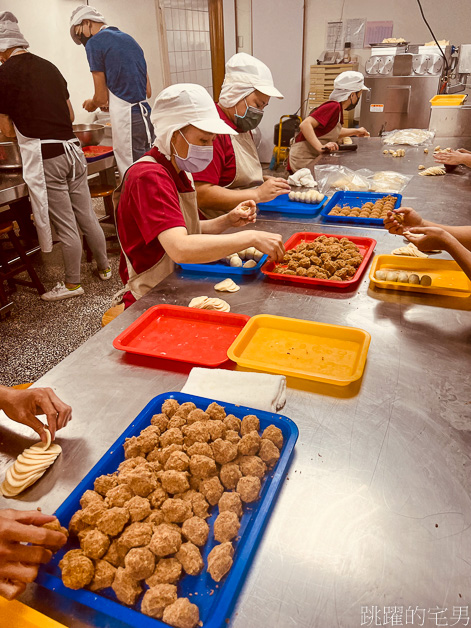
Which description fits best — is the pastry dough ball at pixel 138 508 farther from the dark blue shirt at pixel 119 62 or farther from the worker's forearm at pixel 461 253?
the dark blue shirt at pixel 119 62

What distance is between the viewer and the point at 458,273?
188 centimetres

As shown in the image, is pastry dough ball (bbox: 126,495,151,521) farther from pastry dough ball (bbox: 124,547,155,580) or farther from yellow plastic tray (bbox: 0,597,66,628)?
yellow plastic tray (bbox: 0,597,66,628)

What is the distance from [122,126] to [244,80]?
2.38 metres

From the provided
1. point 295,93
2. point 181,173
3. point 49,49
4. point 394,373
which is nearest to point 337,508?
point 394,373

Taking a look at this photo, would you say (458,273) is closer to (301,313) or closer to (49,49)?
(301,313)

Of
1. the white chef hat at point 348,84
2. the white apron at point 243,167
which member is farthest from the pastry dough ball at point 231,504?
the white chef hat at point 348,84

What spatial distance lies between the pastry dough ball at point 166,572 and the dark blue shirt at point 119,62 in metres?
4.66

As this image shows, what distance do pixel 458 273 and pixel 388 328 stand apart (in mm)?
573

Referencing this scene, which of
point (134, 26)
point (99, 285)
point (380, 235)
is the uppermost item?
point (134, 26)

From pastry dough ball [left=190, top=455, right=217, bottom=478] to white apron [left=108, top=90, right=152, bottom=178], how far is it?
4.36m

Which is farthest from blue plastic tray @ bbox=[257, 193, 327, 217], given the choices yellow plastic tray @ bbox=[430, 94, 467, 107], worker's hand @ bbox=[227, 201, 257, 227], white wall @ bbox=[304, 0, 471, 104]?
white wall @ bbox=[304, 0, 471, 104]

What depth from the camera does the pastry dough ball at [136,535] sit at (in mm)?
814

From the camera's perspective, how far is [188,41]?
7684mm

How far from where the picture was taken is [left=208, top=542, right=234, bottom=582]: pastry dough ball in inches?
30.9
